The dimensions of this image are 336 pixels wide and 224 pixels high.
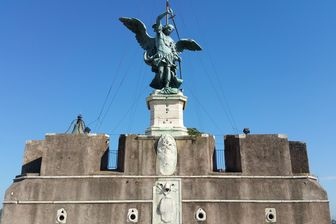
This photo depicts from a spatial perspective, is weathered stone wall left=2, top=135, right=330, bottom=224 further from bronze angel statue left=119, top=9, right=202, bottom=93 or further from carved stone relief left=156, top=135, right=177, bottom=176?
bronze angel statue left=119, top=9, right=202, bottom=93

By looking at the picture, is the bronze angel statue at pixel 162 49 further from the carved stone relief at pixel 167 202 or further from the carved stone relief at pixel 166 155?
the carved stone relief at pixel 167 202

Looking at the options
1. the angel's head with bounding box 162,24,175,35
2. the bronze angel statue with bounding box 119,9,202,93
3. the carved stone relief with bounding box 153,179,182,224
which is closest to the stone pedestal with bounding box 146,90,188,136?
the bronze angel statue with bounding box 119,9,202,93

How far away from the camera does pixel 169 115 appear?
17.4 metres

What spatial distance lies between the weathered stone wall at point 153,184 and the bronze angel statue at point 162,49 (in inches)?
131

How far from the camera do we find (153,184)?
1548 cm

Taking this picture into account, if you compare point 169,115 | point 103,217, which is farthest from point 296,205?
point 103,217

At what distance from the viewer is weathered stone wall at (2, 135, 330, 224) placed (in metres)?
15.0

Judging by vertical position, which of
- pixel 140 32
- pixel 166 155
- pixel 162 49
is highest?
pixel 140 32

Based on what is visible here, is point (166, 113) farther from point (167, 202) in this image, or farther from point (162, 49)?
point (167, 202)

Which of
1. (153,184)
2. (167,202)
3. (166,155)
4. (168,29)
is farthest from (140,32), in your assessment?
(167,202)

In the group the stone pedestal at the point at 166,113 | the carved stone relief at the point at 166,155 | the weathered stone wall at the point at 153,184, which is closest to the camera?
the weathered stone wall at the point at 153,184

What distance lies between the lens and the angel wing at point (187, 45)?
1908 cm

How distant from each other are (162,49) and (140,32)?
5.11 feet

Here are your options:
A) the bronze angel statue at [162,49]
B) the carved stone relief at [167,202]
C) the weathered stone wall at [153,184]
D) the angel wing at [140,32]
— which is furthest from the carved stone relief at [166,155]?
the angel wing at [140,32]
